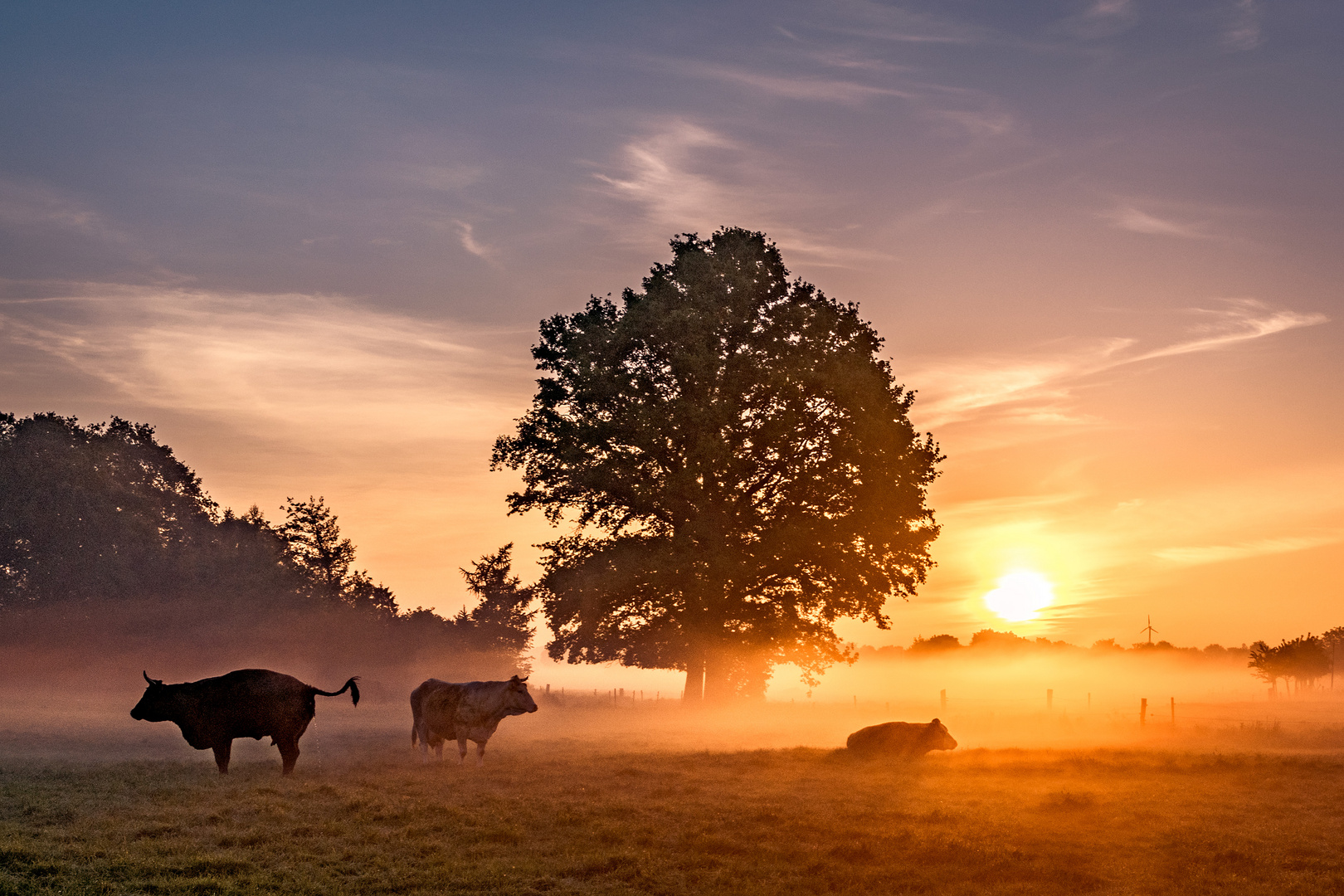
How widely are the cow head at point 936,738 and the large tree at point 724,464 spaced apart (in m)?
9.95

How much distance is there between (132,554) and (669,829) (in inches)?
2136

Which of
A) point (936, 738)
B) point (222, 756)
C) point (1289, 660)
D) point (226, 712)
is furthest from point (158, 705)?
point (1289, 660)

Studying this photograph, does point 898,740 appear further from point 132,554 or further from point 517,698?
point 132,554

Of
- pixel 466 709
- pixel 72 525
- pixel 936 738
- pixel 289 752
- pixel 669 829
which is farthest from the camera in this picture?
pixel 72 525

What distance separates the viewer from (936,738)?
1118 inches

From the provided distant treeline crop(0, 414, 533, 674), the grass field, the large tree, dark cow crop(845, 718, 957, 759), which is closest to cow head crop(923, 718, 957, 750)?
dark cow crop(845, 718, 957, 759)

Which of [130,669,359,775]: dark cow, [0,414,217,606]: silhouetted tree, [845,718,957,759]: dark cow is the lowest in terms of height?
[845,718,957,759]: dark cow

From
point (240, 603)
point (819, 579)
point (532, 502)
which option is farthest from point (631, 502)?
point (240, 603)

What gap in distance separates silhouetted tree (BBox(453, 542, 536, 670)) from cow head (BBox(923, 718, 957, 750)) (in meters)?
60.1

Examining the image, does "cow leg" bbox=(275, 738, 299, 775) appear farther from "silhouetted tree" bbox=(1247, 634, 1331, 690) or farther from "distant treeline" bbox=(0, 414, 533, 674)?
"silhouetted tree" bbox=(1247, 634, 1331, 690)

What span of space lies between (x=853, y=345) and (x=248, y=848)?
30.0m

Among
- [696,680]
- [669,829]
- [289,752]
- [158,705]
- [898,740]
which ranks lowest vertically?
[669,829]

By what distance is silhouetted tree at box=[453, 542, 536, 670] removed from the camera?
8700 cm

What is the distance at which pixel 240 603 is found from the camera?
64.9m
